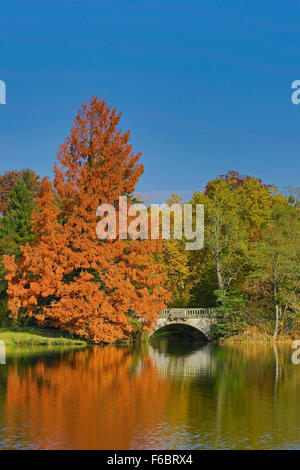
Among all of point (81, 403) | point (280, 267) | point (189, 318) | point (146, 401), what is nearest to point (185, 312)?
point (189, 318)

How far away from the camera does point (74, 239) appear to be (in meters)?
41.4

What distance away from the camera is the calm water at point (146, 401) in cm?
1686

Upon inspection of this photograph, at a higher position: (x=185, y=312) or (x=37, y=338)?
(x=185, y=312)

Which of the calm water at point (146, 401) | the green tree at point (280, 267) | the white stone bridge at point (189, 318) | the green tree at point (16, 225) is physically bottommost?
the calm water at point (146, 401)

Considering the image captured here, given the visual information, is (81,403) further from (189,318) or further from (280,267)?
(189,318)

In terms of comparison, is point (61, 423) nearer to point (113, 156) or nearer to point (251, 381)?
point (251, 381)

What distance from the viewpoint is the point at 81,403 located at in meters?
21.8

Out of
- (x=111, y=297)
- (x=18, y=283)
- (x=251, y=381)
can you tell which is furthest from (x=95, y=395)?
(x=18, y=283)

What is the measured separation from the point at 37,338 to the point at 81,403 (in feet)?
66.0

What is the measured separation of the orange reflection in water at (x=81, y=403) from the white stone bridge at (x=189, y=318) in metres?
13.5

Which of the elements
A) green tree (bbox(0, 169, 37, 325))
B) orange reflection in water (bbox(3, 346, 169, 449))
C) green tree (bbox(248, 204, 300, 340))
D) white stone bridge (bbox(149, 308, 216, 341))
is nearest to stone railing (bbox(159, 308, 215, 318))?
white stone bridge (bbox(149, 308, 216, 341))

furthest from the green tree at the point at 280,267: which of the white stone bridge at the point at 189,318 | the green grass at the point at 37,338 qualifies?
the green grass at the point at 37,338

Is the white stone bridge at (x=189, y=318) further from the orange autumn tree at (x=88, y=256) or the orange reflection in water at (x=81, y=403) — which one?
the orange reflection in water at (x=81, y=403)
